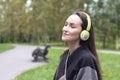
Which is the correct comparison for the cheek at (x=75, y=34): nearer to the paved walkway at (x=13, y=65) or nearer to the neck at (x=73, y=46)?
the neck at (x=73, y=46)

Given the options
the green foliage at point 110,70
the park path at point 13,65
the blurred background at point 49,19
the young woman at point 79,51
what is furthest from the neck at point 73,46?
the blurred background at point 49,19

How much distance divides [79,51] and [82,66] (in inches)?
5.4

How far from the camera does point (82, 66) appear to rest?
2.34 metres

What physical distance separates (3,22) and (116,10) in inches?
914

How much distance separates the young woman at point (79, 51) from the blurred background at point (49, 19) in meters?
24.9

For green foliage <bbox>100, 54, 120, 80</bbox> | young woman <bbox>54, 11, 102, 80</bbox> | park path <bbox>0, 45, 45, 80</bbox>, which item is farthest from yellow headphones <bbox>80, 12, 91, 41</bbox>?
park path <bbox>0, 45, 45, 80</bbox>

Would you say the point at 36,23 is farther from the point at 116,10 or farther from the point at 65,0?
the point at 116,10

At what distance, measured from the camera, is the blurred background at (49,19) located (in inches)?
1367

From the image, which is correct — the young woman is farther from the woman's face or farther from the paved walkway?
the paved walkway

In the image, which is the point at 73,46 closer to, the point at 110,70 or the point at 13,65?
the point at 110,70

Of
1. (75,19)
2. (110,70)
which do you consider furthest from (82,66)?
(110,70)

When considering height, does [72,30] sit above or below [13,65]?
above

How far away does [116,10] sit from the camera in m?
33.6

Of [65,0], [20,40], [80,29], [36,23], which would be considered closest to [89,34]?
[80,29]
